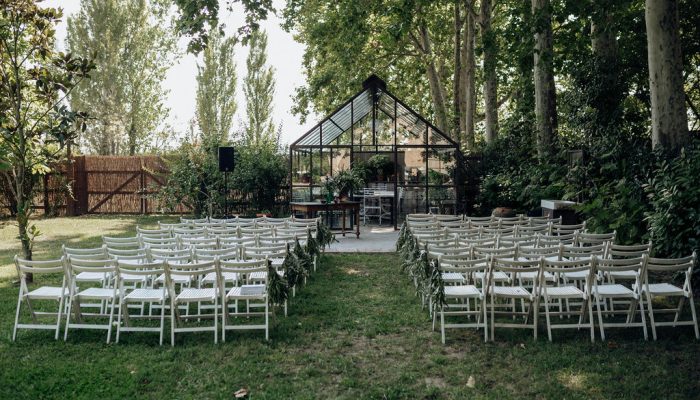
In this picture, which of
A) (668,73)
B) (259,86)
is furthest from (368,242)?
(259,86)

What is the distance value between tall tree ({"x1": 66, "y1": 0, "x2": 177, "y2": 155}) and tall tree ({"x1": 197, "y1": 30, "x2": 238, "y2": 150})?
6.81 feet

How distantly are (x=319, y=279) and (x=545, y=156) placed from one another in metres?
8.40

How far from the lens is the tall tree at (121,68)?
3092cm

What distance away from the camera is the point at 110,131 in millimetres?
33219

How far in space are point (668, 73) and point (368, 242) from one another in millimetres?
7157

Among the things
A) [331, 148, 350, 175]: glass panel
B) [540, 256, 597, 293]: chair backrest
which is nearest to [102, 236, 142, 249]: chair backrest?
[540, 256, 597, 293]: chair backrest

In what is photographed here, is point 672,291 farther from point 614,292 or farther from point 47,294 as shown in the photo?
point 47,294

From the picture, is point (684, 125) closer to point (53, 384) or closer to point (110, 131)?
point (53, 384)

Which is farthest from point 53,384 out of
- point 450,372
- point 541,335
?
point 541,335

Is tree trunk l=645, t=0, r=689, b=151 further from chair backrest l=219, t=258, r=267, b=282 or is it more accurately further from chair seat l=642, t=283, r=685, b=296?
chair backrest l=219, t=258, r=267, b=282

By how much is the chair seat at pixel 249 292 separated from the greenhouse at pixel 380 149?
1027 cm

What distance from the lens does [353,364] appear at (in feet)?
18.8

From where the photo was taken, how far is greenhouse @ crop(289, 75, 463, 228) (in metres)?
17.5

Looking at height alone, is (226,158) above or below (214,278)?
above
